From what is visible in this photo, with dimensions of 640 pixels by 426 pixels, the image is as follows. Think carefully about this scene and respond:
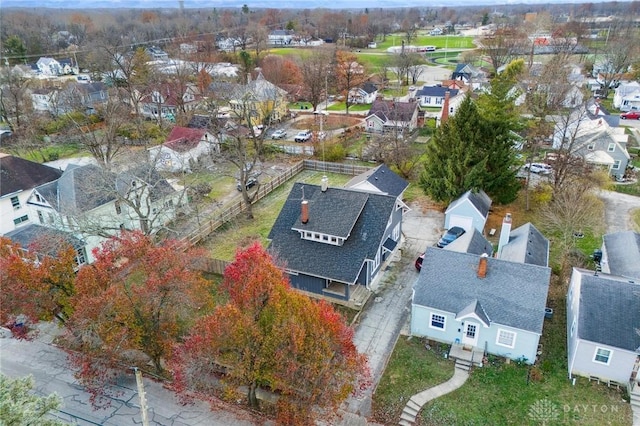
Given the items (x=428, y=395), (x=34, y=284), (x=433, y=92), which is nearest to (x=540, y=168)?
(x=433, y=92)

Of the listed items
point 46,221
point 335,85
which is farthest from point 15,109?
point 335,85

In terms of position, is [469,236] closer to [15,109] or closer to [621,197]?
[621,197]

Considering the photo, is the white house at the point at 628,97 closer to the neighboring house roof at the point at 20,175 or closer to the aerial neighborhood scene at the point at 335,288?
the aerial neighborhood scene at the point at 335,288

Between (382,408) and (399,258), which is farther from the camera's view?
(399,258)

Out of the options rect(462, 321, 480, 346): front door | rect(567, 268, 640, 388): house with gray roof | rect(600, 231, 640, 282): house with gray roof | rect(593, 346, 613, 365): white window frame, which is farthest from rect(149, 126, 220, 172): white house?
rect(593, 346, 613, 365): white window frame

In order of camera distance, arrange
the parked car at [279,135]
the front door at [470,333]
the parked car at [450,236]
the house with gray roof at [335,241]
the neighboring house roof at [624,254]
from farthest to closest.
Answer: the parked car at [279,135], the parked car at [450,236], the house with gray roof at [335,241], the neighboring house roof at [624,254], the front door at [470,333]

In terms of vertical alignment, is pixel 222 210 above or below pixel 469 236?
below

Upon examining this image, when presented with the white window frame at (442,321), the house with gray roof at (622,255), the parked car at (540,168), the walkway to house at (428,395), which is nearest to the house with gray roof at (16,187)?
the white window frame at (442,321)
